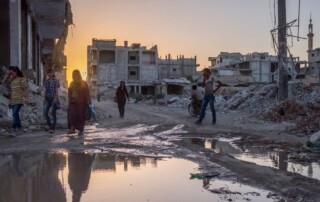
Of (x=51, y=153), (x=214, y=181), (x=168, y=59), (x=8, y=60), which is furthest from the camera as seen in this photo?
(x=168, y=59)

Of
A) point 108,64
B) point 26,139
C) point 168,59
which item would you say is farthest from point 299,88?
point 168,59

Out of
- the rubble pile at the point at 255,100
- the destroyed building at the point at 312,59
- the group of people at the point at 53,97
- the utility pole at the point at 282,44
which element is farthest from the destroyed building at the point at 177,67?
the group of people at the point at 53,97

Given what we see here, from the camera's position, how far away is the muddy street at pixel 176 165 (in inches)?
178

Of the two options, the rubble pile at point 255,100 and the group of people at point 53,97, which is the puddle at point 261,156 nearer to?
the group of people at point 53,97

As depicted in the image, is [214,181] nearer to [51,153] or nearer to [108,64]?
[51,153]

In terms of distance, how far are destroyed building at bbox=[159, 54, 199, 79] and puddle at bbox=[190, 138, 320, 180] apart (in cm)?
8109

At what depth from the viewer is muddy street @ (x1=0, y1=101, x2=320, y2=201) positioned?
4.53 m

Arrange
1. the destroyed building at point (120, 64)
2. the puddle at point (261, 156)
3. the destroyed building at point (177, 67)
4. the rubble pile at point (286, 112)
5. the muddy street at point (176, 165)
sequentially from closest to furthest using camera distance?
the muddy street at point (176, 165) < the puddle at point (261, 156) < the rubble pile at point (286, 112) < the destroyed building at point (120, 64) < the destroyed building at point (177, 67)

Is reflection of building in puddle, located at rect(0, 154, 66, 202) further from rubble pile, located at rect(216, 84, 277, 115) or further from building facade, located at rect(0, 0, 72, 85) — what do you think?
rubble pile, located at rect(216, 84, 277, 115)

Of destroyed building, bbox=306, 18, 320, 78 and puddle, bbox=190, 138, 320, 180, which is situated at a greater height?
destroyed building, bbox=306, 18, 320, 78

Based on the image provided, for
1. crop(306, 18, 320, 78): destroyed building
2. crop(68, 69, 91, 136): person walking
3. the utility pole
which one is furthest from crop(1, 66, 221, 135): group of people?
crop(306, 18, 320, 78): destroyed building

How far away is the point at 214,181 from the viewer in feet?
16.4

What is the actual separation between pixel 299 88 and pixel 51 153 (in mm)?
15426

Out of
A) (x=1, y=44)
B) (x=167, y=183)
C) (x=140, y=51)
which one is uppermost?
(x=140, y=51)
